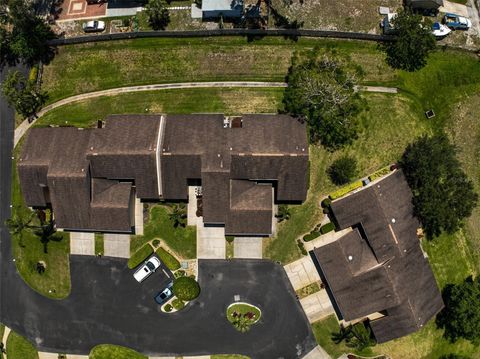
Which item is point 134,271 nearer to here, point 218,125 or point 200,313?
point 200,313

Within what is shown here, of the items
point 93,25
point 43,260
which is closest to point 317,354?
point 43,260

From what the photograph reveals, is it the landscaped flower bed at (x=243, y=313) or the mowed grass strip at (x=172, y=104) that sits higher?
the mowed grass strip at (x=172, y=104)

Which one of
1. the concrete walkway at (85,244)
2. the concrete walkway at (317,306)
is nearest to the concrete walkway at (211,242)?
the concrete walkway at (317,306)

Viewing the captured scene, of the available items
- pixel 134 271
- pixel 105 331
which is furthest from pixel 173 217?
pixel 105 331

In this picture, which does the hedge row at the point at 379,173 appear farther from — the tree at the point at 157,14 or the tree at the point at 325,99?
the tree at the point at 157,14

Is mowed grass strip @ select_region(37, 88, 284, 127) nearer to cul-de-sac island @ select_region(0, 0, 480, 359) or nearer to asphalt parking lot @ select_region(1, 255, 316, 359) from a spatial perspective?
cul-de-sac island @ select_region(0, 0, 480, 359)

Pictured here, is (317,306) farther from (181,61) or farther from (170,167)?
(181,61)
